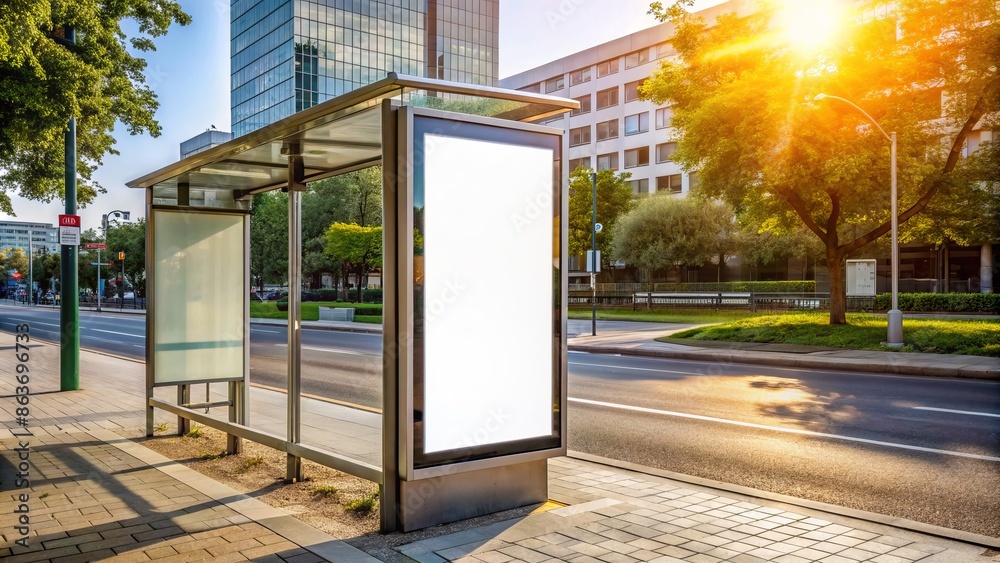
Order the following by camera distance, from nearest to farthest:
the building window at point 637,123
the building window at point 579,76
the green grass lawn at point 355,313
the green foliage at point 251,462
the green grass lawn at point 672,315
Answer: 1. the green foliage at point 251,462
2. the green grass lawn at point 672,315
3. the green grass lawn at point 355,313
4. the building window at point 637,123
5. the building window at point 579,76

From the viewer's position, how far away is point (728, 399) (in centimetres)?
1109

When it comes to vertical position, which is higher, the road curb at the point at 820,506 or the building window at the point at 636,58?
the building window at the point at 636,58

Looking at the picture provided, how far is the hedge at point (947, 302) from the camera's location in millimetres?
30891

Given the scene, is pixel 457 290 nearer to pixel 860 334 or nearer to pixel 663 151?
pixel 860 334

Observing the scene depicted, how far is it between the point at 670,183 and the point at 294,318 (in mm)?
57861

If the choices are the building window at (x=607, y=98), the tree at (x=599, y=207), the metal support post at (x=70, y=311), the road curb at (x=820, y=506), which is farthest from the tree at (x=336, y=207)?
the road curb at (x=820, y=506)

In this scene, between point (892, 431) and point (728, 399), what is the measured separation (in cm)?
281

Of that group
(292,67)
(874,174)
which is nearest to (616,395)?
(874,174)

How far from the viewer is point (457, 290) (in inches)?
186

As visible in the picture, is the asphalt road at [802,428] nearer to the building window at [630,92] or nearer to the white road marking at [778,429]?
the white road marking at [778,429]

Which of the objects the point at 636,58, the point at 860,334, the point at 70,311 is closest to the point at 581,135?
the point at 636,58

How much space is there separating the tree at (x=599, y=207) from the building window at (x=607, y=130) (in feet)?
37.5

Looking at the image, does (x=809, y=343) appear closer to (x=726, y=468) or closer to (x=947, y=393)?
(x=947, y=393)

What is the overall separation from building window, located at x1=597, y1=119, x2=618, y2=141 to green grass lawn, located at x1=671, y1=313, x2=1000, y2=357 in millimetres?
43423
